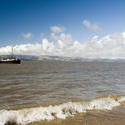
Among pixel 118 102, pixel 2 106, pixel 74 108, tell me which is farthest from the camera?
pixel 118 102

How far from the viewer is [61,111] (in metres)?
7.58

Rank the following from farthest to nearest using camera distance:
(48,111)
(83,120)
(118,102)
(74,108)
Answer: (118,102) < (74,108) < (48,111) < (83,120)

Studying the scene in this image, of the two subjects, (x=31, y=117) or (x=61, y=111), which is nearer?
(x=31, y=117)

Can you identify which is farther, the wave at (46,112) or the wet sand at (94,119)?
the wave at (46,112)

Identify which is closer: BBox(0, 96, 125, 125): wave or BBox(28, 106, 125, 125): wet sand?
BBox(28, 106, 125, 125): wet sand

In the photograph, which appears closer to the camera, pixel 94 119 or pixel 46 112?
pixel 94 119

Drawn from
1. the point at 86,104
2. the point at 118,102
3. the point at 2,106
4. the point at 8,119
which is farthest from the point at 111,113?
the point at 2,106

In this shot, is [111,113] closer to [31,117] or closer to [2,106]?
[31,117]

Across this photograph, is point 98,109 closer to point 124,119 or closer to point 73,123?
point 124,119

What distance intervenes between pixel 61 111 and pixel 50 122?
4.74ft

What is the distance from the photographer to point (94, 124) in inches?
235

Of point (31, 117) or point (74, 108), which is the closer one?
point (31, 117)

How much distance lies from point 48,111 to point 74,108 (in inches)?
64.8

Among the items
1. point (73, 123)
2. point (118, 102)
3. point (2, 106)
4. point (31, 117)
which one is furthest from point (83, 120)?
point (2, 106)
